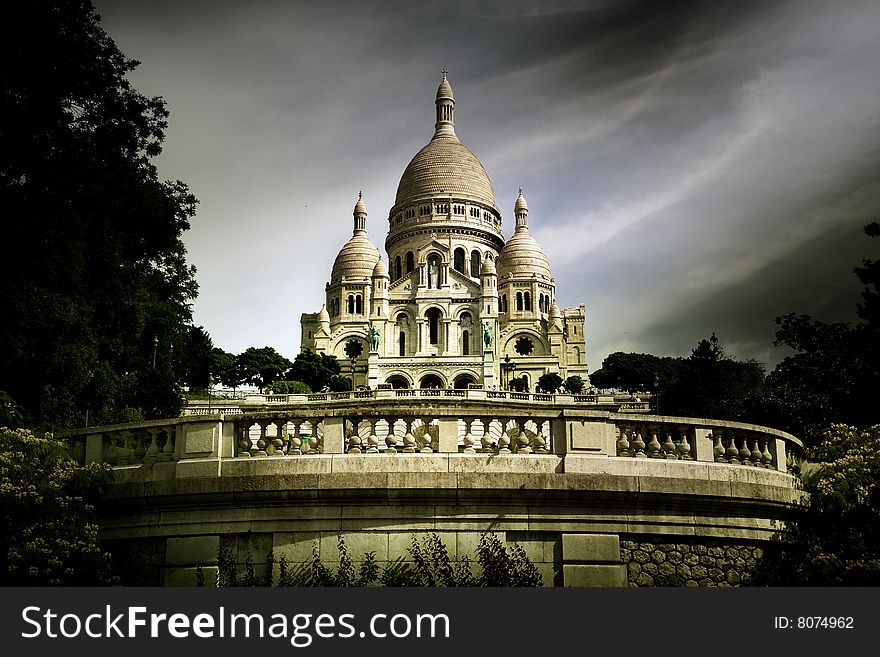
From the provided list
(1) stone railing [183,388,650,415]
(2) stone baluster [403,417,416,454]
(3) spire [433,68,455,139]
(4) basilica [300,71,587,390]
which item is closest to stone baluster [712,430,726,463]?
(2) stone baluster [403,417,416,454]

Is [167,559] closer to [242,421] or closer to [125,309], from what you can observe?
[242,421]

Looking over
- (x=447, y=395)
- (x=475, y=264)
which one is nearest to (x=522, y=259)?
(x=475, y=264)

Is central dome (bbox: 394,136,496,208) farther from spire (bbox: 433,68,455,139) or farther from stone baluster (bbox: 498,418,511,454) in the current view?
stone baluster (bbox: 498,418,511,454)

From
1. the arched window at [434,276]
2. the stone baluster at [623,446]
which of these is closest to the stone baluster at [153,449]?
the stone baluster at [623,446]

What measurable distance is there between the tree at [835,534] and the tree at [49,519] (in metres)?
7.28

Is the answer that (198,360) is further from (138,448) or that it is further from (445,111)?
(445,111)

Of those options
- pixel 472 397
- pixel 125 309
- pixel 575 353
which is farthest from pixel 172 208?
pixel 575 353

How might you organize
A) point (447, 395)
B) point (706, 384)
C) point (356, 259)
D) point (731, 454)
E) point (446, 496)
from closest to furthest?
point (446, 496), point (731, 454), point (706, 384), point (447, 395), point (356, 259)

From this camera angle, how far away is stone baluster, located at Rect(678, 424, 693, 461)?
1197cm

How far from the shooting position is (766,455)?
505 inches

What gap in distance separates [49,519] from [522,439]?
511 centimetres

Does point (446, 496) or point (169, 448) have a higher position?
point (169, 448)

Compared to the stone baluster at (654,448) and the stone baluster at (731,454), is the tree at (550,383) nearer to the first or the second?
the stone baluster at (731,454)

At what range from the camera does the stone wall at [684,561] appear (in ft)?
37.4
